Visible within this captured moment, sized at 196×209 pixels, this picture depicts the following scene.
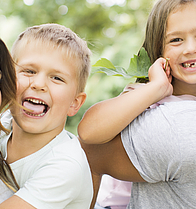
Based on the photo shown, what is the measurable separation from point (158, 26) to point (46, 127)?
0.76 m

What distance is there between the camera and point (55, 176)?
0.89 metres

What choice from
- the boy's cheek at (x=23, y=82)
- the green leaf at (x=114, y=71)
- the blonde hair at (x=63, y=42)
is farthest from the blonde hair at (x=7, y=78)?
the green leaf at (x=114, y=71)

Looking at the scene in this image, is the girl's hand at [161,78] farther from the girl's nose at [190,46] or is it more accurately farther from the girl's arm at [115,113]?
the girl's nose at [190,46]

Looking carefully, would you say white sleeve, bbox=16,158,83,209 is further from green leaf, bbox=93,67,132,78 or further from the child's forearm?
green leaf, bbox=93,67,132,78

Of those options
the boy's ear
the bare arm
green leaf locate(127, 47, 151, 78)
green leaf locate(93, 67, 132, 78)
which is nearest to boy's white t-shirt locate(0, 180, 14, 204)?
the bare arm

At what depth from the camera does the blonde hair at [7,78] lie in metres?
0.89

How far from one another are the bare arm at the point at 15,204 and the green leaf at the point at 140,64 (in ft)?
2.64

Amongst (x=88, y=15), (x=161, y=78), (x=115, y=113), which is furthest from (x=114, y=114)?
(x=88, y=15)

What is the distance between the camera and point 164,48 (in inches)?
52.6

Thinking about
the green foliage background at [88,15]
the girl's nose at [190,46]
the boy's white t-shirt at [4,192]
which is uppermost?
the girl's nose at [190,46]

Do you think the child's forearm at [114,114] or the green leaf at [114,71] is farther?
the green leaf at [114,71]

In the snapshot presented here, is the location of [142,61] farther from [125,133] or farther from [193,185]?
[193,185]

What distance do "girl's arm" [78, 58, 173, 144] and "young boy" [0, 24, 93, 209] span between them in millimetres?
80

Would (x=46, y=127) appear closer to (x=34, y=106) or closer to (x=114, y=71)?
(x=34, y=106)
